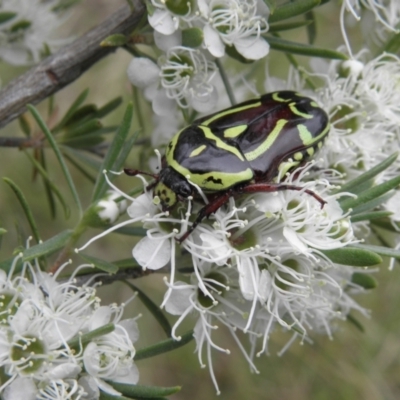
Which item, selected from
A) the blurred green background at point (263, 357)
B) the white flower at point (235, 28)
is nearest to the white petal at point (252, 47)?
the white flower at point (235, 28)

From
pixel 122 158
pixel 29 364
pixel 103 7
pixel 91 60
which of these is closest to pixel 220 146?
pixel 122 158

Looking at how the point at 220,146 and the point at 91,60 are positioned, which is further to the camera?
the point at 91,60

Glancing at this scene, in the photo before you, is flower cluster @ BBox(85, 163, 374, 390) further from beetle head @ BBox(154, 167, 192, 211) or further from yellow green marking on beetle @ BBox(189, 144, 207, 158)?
yellow green marking on beetle @ BBox(189, 144, 207, 158)

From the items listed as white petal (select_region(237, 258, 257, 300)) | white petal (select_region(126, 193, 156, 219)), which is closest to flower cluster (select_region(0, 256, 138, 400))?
white petal (select_region(126, 193, 156, 219))

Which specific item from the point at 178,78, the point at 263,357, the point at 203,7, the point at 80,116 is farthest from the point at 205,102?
the point at 263,357

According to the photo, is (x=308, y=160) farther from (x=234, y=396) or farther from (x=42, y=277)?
(x=234, y=396)

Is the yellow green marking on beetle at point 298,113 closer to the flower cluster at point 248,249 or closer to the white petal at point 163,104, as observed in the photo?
the flower cluster at point 248,249

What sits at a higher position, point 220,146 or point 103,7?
point 220,146

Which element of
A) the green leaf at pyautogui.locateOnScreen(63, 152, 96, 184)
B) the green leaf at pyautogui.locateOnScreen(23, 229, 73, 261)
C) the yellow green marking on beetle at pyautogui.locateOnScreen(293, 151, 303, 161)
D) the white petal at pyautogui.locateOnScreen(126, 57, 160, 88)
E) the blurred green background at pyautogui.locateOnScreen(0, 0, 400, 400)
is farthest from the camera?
the blurred green background at pyautogui.locateOnScreen(0, 0, 400, 400)
